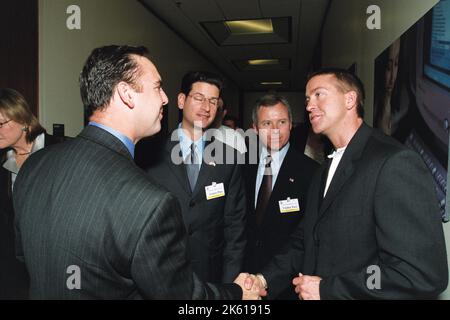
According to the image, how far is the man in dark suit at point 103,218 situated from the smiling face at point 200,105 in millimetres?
865

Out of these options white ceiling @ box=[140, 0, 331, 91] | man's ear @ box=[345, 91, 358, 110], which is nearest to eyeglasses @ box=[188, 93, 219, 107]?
man's ear @ box=[345, 91, 358, 110]

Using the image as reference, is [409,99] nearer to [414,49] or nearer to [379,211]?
[414,49]

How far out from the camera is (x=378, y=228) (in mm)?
1202

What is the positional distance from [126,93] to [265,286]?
46.7 inches

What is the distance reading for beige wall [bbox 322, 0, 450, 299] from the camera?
165cm

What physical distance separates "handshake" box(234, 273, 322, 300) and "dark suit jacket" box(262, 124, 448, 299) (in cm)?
5

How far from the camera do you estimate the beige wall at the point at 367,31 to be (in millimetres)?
1650

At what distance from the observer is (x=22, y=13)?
262cm

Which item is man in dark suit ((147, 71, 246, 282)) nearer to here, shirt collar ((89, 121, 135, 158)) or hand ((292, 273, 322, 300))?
hand ((292, 273, 322, 300))

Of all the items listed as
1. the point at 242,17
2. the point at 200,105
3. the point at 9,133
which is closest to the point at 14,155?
the point at 9,133

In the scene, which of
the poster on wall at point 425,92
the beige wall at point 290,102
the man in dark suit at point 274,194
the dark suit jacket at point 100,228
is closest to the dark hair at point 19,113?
the dark suit jacket at point 100,228

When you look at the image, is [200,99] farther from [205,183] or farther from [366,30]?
[366,30]

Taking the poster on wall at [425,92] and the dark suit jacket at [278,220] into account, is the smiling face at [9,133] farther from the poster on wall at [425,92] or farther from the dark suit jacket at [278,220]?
the poster on wall at [425,92]

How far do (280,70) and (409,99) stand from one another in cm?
799
